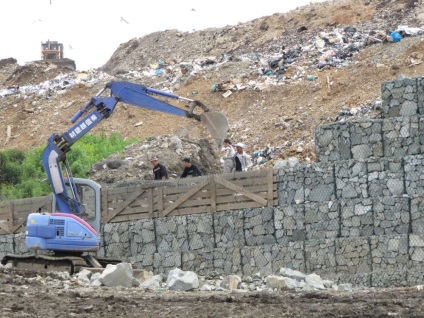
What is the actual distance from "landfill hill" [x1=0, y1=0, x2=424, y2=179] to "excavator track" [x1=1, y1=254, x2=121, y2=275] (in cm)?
1113

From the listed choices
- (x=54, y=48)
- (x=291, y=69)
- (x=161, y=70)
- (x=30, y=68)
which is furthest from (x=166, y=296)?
(x=54, y=48)

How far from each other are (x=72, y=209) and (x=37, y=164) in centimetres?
1660

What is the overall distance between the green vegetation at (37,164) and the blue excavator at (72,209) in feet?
28.0


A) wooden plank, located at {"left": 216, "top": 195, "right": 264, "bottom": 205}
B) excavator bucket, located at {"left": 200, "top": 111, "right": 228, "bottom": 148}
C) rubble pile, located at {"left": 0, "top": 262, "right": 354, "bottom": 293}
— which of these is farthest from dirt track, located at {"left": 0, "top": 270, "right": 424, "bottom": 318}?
excavator bucket, located at {"left": 200, "top": 111, "right": 228, "bottom": 148}

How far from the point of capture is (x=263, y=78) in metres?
43.3

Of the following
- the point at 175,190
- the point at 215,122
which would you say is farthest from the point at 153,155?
the point at 175,190

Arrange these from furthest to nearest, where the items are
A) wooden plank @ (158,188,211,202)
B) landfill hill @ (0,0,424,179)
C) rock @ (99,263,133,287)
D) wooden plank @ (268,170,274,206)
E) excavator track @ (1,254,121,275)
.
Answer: landfill hill @ (0,0,424,179) < wooden plank @ (158,188,211,202) < wooden plank @ (268,170,274,206) < excavator track @ (1,254,121,275) < rock @ (99,263,133,287)

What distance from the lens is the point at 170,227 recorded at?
2367 cm

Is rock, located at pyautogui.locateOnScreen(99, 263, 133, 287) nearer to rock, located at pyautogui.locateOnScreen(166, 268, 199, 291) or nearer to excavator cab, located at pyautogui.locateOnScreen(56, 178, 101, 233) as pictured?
rock, located at pyautogui.locateOnScreen(166, 268, 199, 291)

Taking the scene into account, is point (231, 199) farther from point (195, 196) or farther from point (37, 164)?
point (37, 164)

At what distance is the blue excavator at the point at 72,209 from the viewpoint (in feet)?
69.4

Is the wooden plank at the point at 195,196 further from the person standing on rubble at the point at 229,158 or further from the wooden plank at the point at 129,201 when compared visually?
the person standing on rubble at the point at 229,158

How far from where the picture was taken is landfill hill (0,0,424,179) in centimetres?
3734

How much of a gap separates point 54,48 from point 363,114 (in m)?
44.7
